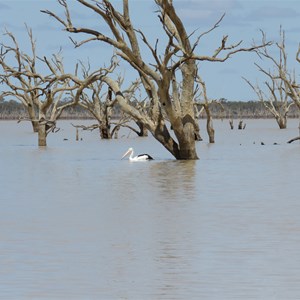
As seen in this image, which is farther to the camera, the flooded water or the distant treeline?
the distant treeline

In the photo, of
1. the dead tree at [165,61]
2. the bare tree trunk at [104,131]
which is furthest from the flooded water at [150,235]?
the bare tree trunk at [104,131]

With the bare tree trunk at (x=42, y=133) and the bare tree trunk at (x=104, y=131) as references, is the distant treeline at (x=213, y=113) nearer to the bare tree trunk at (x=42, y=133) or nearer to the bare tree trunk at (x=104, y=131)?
the bare tree trunk at (x=104, y=131)

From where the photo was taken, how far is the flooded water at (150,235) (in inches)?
402

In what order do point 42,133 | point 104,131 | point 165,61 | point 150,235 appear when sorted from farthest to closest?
point 104,131 → point 42,133 → point 165,61 → point 150,235

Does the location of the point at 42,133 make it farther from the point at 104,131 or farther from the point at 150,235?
the point at 150,235

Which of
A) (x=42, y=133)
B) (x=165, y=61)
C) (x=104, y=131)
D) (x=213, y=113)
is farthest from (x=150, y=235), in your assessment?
(x=213, y=113)

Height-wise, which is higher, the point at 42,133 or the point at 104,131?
the point at 42,133

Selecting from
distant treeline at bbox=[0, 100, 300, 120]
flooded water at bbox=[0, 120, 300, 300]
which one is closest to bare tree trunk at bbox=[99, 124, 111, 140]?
flooded water at bbox=[0, 120, 300, 300]

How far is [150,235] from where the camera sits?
14.1 meters

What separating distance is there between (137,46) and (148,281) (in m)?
21.0

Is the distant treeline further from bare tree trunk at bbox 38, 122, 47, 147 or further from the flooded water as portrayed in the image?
the flooded water

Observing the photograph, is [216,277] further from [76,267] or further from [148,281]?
[76,267]

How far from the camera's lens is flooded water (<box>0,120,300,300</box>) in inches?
402

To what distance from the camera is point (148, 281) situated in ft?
34.3
